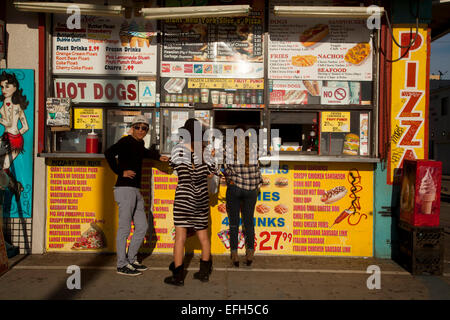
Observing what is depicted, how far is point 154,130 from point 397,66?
12.4 feet

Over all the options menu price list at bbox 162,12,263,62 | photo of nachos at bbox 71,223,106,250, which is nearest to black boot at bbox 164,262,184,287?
photo of nachos at bbox 71,223,106,250

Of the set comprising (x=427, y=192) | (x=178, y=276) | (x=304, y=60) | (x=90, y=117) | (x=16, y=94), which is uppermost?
(x=304, y=60)

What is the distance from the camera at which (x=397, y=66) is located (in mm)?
5559

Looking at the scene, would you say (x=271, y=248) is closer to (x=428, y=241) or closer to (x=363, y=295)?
(x=363, y=295)

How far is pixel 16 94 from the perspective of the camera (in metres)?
5.63

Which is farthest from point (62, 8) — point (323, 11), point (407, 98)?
point (407, 98)

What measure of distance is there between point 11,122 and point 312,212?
473 centimetres

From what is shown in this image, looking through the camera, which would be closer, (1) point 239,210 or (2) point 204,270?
(2) point 204,270

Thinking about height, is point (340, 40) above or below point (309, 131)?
above

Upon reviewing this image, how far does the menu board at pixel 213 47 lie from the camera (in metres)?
5.71

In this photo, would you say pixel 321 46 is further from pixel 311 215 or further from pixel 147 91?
pixel 147 91

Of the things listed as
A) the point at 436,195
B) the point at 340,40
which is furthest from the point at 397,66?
the point at 436,195

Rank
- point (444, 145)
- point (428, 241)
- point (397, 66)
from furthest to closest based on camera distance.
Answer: point (444, 145), point (397, 66), point (428, 241)

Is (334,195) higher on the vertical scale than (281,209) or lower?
higher
